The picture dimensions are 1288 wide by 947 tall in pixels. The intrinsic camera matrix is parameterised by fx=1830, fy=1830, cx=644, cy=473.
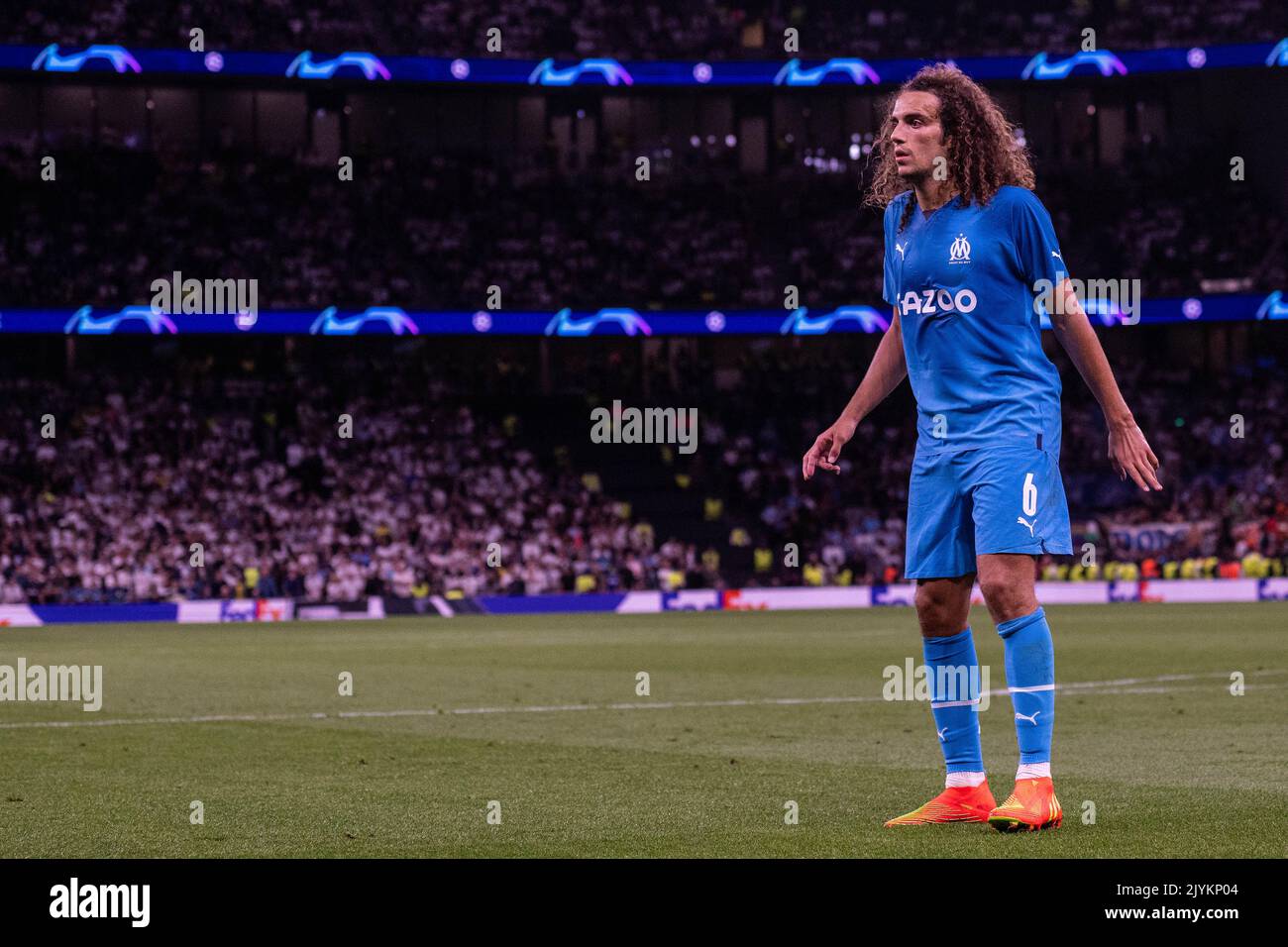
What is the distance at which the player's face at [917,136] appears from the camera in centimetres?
731

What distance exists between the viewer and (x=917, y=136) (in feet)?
24.0

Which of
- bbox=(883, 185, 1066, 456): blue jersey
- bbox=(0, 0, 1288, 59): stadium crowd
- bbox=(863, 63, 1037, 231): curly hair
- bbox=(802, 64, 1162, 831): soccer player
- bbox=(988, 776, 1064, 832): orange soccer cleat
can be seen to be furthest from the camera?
bbox=(0, 0, 1288, 59): stadium crowd

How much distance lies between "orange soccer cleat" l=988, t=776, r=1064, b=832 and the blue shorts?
87 centimetres

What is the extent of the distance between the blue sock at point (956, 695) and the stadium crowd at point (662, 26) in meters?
43.7

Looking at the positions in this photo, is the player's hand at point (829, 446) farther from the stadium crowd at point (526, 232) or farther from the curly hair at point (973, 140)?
the stadium crowd at point (526, 232)

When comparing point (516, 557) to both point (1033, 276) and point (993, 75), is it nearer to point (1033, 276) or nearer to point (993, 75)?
point (993, 75)

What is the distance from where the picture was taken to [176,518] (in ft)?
135

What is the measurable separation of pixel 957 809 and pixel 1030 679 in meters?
0.65

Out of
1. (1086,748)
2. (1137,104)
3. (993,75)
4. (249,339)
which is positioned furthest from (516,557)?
(1086,748)

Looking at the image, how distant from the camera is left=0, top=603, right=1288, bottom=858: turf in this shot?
7250 mm

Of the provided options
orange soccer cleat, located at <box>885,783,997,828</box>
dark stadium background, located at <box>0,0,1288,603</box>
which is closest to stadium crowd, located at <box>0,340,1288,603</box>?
dark stadium background, located at <box>0,0,1288,603</box>

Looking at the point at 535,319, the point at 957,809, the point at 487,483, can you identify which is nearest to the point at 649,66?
the point at 535,319

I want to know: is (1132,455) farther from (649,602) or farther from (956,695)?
(649,602)

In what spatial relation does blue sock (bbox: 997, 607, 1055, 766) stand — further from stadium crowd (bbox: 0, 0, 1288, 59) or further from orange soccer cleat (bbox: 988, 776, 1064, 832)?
stadium crowd (bbox: 0, 0, 1288, 59)
